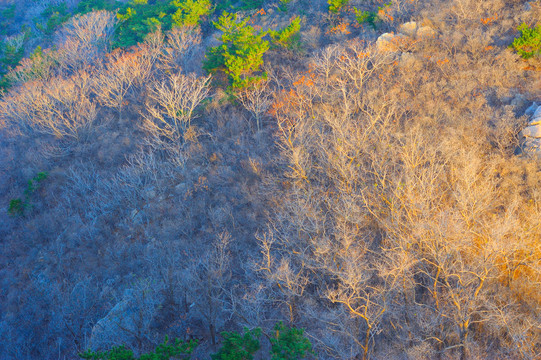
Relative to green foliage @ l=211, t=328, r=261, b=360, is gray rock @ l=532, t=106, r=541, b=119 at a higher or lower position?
higher

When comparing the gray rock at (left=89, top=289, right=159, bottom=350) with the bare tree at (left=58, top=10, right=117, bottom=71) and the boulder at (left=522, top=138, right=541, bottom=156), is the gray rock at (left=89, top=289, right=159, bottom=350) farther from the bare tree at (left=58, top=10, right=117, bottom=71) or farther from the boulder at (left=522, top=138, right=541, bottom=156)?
the bare tree at (left=58, top=10, right=117, bottom=71)

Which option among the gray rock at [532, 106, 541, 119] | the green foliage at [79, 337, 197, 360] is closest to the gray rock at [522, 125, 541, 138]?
the gray rock at [532, 106, 541, 119]

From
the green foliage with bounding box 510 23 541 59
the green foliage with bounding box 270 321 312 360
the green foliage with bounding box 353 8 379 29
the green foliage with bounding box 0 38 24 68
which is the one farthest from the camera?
the green foliage with bounding box 0 38 24 68

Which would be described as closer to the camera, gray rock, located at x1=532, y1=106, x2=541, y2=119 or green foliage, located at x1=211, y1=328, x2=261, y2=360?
green foliage, located at x1=211, y1=328, x2=261, y2=360

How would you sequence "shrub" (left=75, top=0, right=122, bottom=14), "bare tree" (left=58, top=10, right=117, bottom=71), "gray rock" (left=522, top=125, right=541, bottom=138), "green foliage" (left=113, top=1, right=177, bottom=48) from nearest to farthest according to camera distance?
"gray rock" (left=522, top=125, right=541, bottom=138), "green foliage" (left=113, top=1, right=177, bottom=48), "bare tree" (left=58, top=10, right=117, bottom=71), "shrub" (left=75, top=0, right=122, bottom=14)

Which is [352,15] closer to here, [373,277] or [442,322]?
[373,277]

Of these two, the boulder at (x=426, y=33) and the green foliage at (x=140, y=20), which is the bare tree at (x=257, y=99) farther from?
the green foliage at (x=140, y=20)
